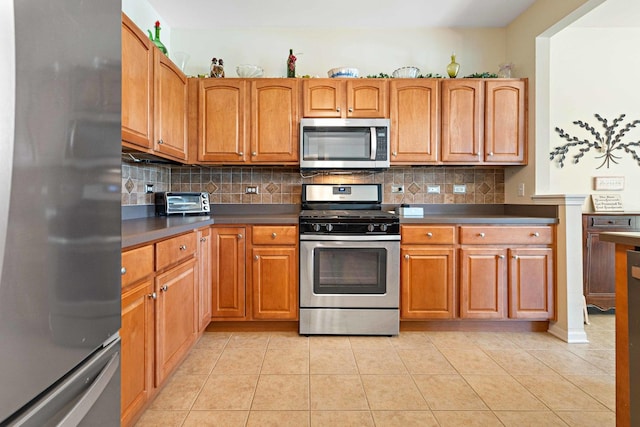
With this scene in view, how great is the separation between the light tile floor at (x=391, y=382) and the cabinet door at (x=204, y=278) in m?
0.20

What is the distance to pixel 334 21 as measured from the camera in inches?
118

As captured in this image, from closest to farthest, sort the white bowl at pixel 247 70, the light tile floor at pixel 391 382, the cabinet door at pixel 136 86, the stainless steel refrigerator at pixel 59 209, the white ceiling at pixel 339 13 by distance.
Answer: the stainless steel refrigerator at pixel 59 209 < the light tile floor at pixel 391 382 < the cabinet door at pixel 136 86 < the white ceiling at pixel 339 13 < the white bowl at pixel 247 70

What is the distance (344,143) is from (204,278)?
1531mm

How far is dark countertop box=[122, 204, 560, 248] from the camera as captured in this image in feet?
5.48

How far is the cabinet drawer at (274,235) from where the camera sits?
8.37ft

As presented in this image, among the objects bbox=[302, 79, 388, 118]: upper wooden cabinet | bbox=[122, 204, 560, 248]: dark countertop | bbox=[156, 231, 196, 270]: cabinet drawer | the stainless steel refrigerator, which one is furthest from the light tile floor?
bbox=[302, 79, 388, 118]: upper wooden cabinet

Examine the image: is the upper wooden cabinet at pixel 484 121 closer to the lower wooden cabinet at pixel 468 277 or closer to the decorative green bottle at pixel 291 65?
the lower wooden cabinet at pixel 468 277

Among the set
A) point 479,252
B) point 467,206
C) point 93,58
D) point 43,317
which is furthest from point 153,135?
point 467,206

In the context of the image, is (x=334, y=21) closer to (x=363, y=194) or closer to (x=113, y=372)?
(x=363, y=194)

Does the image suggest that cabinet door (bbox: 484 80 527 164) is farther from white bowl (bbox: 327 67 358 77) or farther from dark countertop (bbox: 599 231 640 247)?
dark countertop (bbox: 599 231 640 247)

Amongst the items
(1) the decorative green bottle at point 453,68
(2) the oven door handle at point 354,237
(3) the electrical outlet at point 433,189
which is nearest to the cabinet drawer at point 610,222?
(3) the electrical outlet at point 433,189

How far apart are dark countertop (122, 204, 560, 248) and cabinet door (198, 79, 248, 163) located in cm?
55

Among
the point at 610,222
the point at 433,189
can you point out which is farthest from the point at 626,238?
the point at 610,222

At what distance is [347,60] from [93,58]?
9.06 ft
